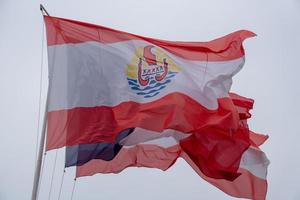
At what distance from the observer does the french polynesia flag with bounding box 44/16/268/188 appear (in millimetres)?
11094

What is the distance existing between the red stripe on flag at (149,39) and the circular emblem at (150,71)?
33 cm

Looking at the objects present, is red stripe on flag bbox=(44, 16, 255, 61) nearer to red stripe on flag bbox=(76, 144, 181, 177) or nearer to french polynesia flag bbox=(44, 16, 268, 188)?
french polynesia flag bbox=(44, 16, 268, 188)

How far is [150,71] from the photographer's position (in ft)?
39.4

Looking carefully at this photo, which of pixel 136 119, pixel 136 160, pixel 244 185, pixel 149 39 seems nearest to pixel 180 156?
pixel 136 160

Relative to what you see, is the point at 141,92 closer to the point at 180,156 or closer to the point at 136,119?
the point at 136,119

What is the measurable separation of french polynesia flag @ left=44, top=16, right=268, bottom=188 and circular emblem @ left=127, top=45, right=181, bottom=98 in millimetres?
23

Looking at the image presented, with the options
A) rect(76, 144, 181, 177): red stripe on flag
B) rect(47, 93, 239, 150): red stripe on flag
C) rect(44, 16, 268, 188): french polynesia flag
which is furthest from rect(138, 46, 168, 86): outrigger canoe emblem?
rect(76, 144, 181, 177): red stripe on flag

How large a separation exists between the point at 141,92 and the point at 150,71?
56 cm

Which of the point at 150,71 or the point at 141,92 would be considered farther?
the point at 150,71

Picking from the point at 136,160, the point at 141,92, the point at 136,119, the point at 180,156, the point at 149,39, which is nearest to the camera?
the point at 136,119

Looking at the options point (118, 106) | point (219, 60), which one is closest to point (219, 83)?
point (219, 60)

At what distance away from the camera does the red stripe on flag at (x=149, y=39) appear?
1120 cm

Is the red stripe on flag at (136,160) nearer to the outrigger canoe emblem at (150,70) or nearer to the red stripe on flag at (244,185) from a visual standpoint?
the red stripe on flag at (244,185)

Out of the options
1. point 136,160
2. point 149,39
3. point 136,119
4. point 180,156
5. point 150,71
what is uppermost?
point 149,39
